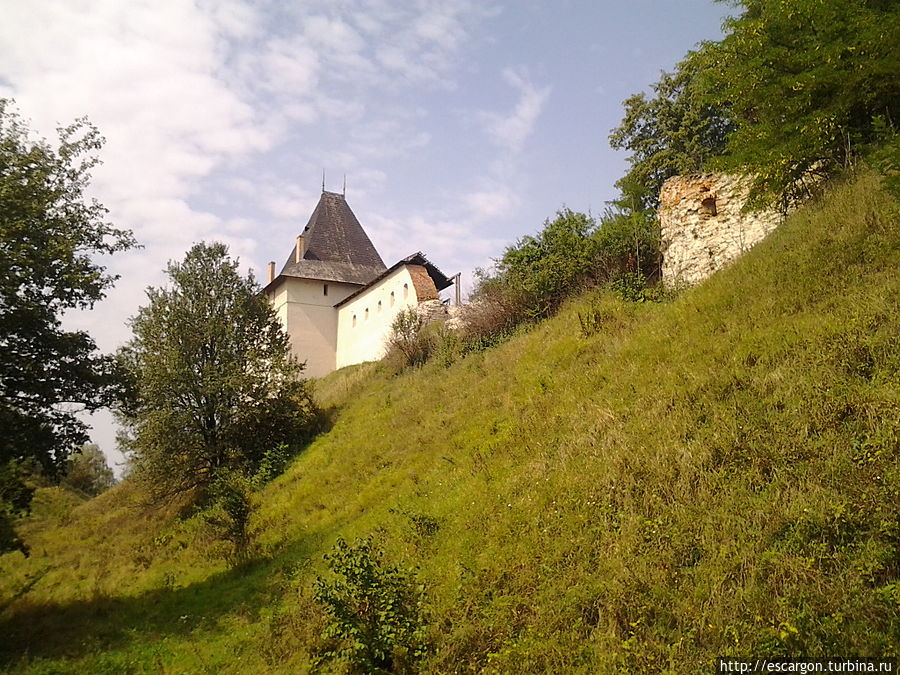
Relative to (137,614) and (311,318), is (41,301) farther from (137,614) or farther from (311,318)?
(311,318)

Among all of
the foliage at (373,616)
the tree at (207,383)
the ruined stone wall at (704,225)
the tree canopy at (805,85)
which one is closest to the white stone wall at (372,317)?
the tree at (207,383)

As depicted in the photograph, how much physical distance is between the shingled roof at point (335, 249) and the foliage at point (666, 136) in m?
16.9

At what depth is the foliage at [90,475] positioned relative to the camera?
31.4 metres

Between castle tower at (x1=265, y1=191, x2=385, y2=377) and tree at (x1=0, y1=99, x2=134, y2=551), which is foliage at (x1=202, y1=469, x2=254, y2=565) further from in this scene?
castle tower at (x1=265, y1=191, x2=385, y2=377)

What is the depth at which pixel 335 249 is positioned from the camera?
3419 centimetres

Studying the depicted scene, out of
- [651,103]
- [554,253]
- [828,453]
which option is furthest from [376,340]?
[828,453]

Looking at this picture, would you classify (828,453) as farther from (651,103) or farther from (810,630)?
(651,103)

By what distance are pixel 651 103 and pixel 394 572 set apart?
70.3 ft

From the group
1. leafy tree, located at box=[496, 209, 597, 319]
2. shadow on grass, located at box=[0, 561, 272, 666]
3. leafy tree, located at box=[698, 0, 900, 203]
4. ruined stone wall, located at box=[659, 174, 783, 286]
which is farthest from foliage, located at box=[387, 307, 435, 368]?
leafy tree, located at box=[698, 0, 900, 203]

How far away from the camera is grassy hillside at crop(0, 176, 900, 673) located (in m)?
4.20

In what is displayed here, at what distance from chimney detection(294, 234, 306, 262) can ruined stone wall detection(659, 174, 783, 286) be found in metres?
24.0

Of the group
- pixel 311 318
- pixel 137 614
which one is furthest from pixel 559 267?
pixel 311 318

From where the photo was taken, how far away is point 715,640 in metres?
4.00

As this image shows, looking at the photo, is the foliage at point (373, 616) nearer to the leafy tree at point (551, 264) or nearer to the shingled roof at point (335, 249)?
the leafy tree at point (551, 264)
